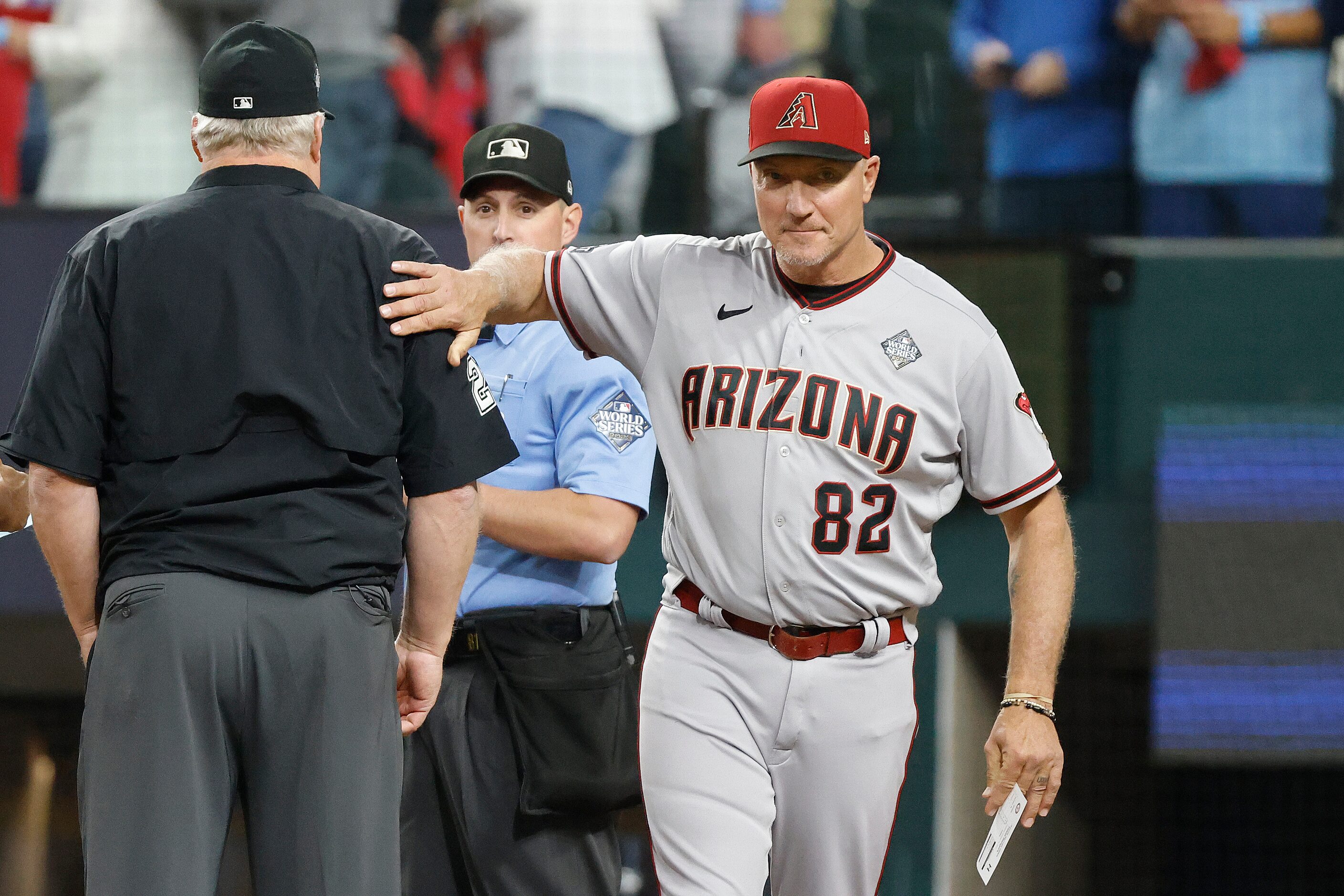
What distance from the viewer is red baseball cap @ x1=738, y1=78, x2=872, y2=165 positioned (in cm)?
279

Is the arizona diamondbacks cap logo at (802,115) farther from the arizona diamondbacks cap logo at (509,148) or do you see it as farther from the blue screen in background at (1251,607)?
the blue screen in background at (1251,607)

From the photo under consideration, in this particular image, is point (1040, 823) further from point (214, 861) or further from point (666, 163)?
point (214, 861)

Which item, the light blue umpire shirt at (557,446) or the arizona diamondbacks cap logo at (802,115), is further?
the light blue umpire shirt at (557,446)

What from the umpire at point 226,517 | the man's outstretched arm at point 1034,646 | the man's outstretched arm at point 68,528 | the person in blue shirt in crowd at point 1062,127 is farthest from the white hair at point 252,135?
the person in blue shirt in crowd at point 1062,127

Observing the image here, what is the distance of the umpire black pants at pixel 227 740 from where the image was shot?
2113mm

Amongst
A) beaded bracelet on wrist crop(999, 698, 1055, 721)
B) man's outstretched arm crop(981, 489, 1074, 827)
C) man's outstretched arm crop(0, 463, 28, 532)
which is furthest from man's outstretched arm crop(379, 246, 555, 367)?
beaded bracelet on wrist crop(999, 698, 1055, 721)

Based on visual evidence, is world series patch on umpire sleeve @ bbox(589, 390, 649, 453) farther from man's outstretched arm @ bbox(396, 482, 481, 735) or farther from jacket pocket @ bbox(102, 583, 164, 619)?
jacket pocket @ bbox(102, 583, 164, 619)

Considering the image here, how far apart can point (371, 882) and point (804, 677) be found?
910 millimetres

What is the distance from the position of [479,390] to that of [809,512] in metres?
0.70

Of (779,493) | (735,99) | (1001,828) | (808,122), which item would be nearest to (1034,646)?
(1001,828)

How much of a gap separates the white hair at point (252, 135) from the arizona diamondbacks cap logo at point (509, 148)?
0.98 meters

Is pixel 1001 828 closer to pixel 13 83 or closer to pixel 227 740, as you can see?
pixel 227 740

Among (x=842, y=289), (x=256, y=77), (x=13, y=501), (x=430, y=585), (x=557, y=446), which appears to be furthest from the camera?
(x=557, y=446)

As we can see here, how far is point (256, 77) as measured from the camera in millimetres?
2240
